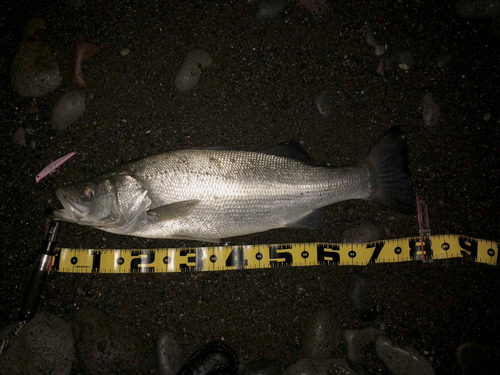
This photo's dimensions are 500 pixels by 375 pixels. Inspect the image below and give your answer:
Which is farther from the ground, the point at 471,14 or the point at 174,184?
the point at 471,14

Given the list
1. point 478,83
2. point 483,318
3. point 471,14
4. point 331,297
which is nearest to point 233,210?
point 331,297

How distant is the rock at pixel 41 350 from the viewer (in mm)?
2486

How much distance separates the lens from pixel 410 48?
2.96m

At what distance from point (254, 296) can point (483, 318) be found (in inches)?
88.2

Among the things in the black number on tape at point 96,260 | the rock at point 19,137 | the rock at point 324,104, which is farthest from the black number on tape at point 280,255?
the rock at point 19,137

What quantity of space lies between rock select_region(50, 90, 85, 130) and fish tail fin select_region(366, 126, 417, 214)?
284 centimetres

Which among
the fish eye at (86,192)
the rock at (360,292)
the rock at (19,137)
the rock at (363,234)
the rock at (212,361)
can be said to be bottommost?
the rock at (212,361)

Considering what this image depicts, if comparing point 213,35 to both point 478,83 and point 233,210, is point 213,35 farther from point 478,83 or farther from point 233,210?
point 478,83

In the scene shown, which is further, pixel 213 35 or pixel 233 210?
pixel 213 35

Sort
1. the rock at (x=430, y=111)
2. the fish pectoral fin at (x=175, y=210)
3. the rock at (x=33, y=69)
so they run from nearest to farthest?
the fish pectoral fin at (x=175, y=210), the rock at (x=33, y=69), the rock at (x=430, y=111)

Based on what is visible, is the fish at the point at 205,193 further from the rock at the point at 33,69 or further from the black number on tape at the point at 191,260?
the rock at the point at 33,69

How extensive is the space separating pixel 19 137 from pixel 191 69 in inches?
72.2

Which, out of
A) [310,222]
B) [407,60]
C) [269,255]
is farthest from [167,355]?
[407,60]

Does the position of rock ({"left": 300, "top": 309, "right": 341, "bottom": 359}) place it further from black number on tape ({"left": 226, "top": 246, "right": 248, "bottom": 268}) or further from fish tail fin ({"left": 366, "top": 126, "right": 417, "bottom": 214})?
fish tail fin ({"left": 366, "top": 126, "right": 417, "bottom": 214})
